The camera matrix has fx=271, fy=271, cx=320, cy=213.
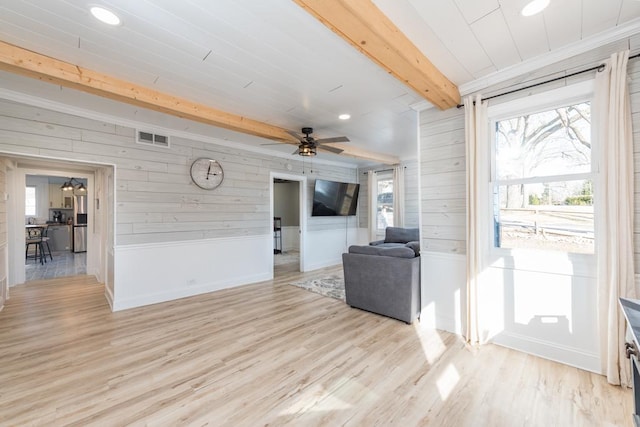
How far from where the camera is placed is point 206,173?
4426mm

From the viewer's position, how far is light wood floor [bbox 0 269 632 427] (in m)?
1.73

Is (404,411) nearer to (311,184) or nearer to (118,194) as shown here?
(118,194)

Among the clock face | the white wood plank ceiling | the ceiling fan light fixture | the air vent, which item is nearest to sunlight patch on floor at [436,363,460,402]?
the white wood plank ceiling

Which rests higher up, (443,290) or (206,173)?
(206,173)

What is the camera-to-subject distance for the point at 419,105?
307 cm

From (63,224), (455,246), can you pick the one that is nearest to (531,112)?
(455,246)

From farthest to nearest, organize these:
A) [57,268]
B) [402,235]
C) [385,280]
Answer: [57,268] < [402,235] < [385,280]

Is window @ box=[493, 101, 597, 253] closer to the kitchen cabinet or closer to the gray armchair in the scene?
the gray armchair

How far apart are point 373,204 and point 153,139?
5.05 m

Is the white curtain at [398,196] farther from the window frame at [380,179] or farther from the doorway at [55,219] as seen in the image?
the doorway at [55,219]

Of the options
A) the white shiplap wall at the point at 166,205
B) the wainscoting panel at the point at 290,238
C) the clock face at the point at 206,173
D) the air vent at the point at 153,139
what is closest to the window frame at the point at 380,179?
the white shiplap wall at the point at 166,205

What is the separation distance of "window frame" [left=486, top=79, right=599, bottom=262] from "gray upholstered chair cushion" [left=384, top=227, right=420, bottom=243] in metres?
2.89

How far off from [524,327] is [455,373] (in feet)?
2.81

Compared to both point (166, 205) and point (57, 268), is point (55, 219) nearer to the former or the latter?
point (57, 268)
